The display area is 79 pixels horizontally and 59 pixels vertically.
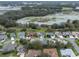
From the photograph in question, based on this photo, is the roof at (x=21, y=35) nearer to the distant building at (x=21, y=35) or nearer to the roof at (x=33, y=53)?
the distant building at (x=21, y=35)

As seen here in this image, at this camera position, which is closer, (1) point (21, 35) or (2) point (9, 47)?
(2) point (9, 47)

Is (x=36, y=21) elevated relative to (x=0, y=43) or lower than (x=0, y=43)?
elevated

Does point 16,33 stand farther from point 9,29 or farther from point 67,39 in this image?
point 67,39

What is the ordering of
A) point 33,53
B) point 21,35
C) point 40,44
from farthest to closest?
point 21,35, point 40,44, point 33,53

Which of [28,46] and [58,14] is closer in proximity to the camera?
[28,46]

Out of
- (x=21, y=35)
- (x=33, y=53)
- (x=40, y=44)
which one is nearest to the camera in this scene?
(x=33, y=53)

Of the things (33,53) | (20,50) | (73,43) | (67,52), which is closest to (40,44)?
(33,53)

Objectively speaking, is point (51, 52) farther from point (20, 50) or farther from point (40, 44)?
point (20, 50)

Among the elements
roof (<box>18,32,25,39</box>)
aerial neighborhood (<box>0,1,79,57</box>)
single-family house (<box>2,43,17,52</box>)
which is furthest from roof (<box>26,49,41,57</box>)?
roof (<box>18,32,25,39</box>)

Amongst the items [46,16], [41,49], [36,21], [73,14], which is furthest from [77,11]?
[41,49]

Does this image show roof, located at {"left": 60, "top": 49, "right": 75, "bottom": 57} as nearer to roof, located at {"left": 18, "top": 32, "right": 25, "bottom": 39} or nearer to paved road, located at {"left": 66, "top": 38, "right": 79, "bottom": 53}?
paved road, located at {"left": 66, "top": 38, "right": 79, "bottom": 53}

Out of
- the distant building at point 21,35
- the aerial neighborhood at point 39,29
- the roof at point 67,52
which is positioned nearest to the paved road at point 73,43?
A: the aerial neighborhood at point 39,29
